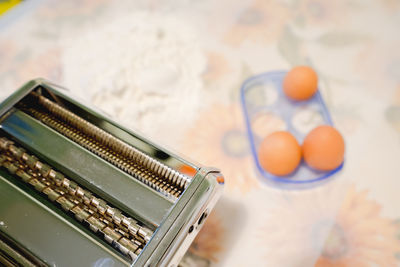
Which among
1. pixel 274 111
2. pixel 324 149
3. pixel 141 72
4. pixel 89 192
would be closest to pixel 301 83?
pixel 274 111

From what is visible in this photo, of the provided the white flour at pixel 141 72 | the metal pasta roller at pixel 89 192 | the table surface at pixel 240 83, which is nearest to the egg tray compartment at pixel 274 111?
the table surface at pixel 240 83

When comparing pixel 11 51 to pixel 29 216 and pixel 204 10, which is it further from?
pixel 29 216

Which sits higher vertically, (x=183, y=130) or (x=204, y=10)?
(x=204, y=10)

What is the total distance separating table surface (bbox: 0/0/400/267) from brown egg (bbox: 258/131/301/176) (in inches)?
2.2

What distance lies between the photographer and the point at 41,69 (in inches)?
40.9

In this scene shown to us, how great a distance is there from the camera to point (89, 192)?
536 mm

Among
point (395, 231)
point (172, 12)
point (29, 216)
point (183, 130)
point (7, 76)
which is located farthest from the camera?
point (172, 12)

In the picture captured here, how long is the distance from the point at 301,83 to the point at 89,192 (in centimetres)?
61

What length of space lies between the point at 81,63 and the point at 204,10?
1.43 ft

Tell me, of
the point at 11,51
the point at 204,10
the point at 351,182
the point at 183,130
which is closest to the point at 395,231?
the point at 351,182

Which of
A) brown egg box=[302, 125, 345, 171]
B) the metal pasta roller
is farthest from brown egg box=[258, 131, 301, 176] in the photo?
the metal pasta roller

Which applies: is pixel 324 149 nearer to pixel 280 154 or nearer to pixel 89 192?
pixel 280 154

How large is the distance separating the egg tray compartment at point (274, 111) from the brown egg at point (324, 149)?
2.1 inches

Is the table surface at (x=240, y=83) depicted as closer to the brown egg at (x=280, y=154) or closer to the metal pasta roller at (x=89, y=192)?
the brown egg at (x=280, y=154)
